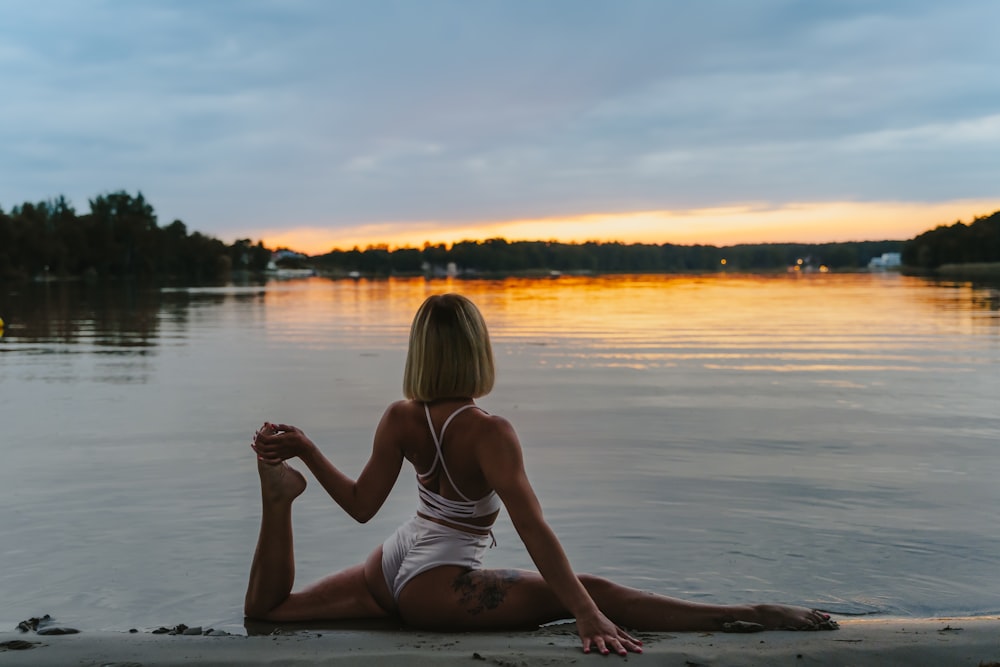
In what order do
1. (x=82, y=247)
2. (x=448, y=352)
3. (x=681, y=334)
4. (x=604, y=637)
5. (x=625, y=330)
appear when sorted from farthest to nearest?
(x=82, y=247)
(x=625, y=330)
(x=681, y=334)
(x=448, y=352)
(x=604, y=637)

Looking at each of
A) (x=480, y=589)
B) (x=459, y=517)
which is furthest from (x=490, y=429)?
(x=480, y=589)

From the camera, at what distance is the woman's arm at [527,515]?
4328 mm

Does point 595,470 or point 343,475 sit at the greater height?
point 343,475

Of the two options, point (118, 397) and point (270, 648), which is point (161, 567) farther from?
point (118, 397)

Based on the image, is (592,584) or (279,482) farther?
(279,482)

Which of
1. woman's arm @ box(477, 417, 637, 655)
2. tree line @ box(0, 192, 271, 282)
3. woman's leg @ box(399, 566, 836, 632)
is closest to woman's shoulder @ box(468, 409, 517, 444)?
woman's arm @ box(477, 417, 637, 655)

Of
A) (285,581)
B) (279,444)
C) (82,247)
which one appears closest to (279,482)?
(279,444)

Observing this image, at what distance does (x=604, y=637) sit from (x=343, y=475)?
154cm

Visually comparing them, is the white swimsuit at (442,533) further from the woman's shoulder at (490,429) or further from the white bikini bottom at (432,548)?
the woman's shoulder at (490,429)

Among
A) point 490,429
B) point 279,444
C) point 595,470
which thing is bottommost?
point 595,470

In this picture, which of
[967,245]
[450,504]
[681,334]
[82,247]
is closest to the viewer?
[450,504]

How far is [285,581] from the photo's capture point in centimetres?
516

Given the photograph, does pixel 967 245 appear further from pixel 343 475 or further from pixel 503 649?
pixel 503 649

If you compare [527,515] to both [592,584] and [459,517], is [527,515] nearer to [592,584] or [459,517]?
[459,517]
